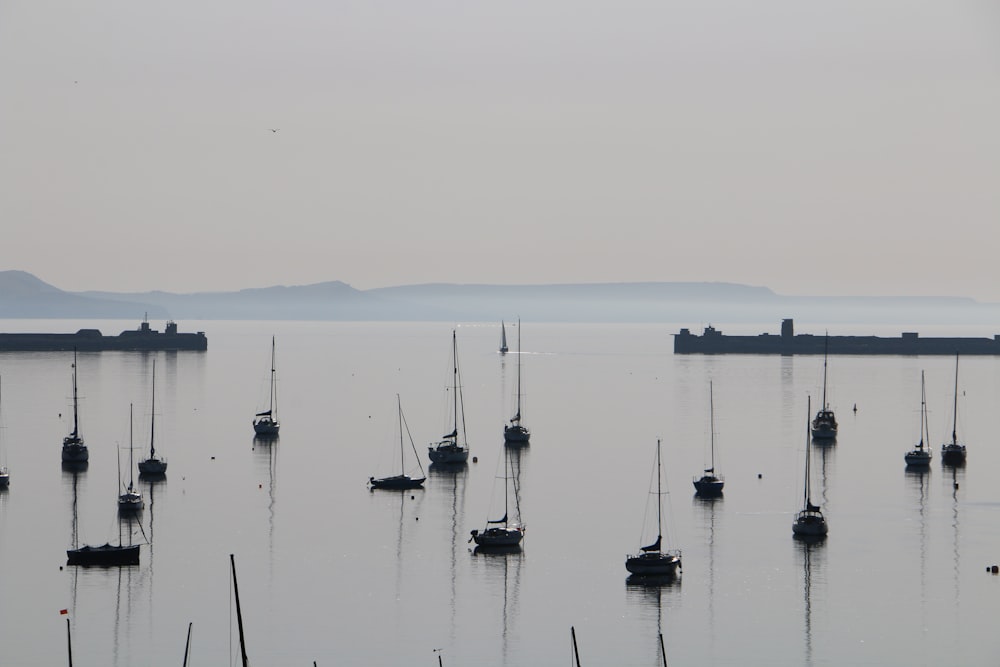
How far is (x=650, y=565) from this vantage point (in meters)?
59.7

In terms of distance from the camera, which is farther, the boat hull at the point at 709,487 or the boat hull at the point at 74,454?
the boat hull at the point at 74,454

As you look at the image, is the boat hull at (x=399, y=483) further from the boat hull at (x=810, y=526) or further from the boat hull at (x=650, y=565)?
the boat hull at (x=650, y=565)

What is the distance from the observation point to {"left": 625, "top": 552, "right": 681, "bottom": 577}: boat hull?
59688 mm

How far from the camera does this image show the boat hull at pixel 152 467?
90.4 meters

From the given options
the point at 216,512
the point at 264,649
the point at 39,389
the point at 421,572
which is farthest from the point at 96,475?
the point at 39,389

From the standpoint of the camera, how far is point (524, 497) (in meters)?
83.3

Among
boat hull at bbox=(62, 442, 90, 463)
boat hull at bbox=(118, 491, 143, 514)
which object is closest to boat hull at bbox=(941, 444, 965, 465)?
boat hull at bbox=(118, 491, 143, 514)

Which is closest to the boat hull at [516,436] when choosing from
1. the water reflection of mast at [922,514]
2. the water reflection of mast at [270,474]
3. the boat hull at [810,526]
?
the water reflection of mast at [270,474]

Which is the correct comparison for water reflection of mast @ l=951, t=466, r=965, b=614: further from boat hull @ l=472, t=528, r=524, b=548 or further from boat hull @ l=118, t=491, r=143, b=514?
boat hull @ l=118, t=491, r=143, b=514

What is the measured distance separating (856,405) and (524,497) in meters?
80.2

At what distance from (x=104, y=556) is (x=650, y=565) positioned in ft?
82.0

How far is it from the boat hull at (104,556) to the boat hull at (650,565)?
74.4 ft

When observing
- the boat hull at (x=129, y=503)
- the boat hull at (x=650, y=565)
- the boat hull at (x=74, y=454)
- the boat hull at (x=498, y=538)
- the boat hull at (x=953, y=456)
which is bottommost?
the boat hull at (x=650, y=565)

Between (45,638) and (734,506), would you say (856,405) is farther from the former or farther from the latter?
(45,638)
